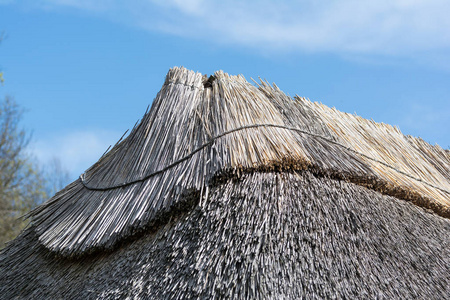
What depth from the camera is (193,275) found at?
2.54 meters

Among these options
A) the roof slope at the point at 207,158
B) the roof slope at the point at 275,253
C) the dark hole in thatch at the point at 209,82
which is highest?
the dark hole in thatch at the point at 209,82

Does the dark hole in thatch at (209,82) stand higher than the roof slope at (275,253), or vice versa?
the dark hole in thatch at (209,82)

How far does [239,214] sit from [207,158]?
0.51 m

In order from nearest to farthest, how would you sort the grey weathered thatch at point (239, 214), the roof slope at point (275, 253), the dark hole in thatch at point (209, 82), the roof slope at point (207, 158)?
the roof slope at point (275, 253) < the grey weathered thatch at point (239, 214) < the roof slope at point (207, 158) < the dark hole in thatch at point (209, 82)

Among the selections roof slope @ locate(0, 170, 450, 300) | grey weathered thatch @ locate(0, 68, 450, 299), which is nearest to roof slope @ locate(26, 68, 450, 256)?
grey weathered thatch @ locate(0, 68, 450, 299)

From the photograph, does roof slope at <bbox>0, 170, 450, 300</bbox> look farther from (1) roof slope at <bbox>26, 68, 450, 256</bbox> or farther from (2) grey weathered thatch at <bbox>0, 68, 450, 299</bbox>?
(1) roof slope at <bbox>26, 68, 450, 256</bbox>

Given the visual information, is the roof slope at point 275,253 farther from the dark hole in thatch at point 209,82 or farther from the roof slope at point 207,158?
the dark hole in thatch at point 209,82

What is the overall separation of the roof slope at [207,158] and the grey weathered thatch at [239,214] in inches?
0.5

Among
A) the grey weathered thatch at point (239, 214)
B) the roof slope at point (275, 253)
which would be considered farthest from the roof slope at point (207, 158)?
the roof slope at point (275, 253)

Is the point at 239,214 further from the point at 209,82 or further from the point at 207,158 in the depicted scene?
the point at 209,82

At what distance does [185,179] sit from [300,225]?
0.82 m

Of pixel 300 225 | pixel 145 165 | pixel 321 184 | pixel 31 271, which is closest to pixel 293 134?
pixel 321 184

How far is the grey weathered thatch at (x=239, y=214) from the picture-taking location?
2.60m

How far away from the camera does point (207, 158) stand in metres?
3.03
